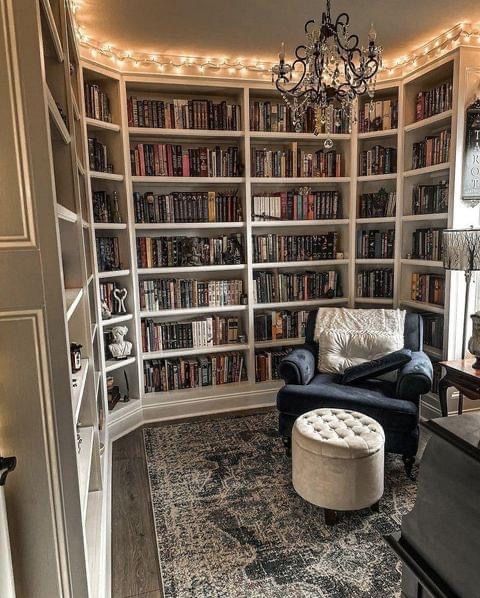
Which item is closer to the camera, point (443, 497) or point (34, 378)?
point (443, 497)

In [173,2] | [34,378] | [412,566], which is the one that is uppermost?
[173,2]

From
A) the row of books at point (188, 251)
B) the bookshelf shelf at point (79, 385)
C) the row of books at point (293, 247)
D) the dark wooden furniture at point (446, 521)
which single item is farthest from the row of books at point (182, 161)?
the dark wooden furniture at point (446, 521)

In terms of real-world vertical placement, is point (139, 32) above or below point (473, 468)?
above

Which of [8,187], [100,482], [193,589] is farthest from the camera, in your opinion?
[100,482]

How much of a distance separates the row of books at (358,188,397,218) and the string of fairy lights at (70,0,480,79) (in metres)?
0.93

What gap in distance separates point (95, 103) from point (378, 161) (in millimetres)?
2297

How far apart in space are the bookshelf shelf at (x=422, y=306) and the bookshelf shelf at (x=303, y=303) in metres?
0.51

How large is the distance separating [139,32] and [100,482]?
2.76m

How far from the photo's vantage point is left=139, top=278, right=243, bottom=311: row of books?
352 centimetres

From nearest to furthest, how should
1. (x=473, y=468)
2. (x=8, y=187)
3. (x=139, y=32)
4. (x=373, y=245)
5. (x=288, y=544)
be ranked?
(x=473, y=468), (x=8, y=187), (x=288, y=544), (x=139, y=32), (x=373, y=245)

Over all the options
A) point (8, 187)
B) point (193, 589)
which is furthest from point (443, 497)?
point (193, 589)

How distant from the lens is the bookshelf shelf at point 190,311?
3.48m

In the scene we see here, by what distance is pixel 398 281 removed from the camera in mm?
3674

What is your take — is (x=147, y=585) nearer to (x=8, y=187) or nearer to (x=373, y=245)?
(x=8, y=187)
